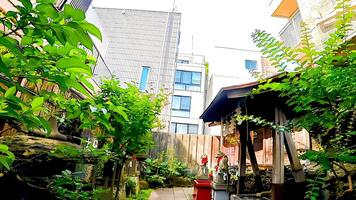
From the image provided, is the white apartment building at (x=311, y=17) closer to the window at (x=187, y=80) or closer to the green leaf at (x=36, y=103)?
the green leaf at (x=36, y=103)

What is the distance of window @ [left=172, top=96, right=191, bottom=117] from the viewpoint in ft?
60.5

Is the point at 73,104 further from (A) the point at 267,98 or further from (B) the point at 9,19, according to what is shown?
(A) the point at 267,98

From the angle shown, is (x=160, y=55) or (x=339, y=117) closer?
(x=339, y=117)

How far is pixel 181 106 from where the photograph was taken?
61.3 ft

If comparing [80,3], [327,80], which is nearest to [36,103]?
[327,80]

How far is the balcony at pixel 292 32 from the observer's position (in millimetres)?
7387

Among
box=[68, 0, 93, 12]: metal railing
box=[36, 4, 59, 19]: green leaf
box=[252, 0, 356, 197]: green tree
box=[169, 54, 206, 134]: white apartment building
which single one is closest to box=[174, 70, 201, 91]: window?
box=[169, 54, 206, 134]: white apartment building

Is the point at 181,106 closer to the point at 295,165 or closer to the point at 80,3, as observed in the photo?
the point at 80,3

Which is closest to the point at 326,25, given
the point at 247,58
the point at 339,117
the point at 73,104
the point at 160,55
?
the point at 339,117

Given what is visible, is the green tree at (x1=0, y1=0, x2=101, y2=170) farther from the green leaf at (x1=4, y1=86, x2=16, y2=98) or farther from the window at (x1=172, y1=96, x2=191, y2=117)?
the window at (x1=172, y1=96, x2=191, y2=117)

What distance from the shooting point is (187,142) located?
32.8 ft

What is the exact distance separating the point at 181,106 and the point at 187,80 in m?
2.54

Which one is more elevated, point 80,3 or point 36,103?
point 80,3

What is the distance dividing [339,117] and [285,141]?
61.1 inches
